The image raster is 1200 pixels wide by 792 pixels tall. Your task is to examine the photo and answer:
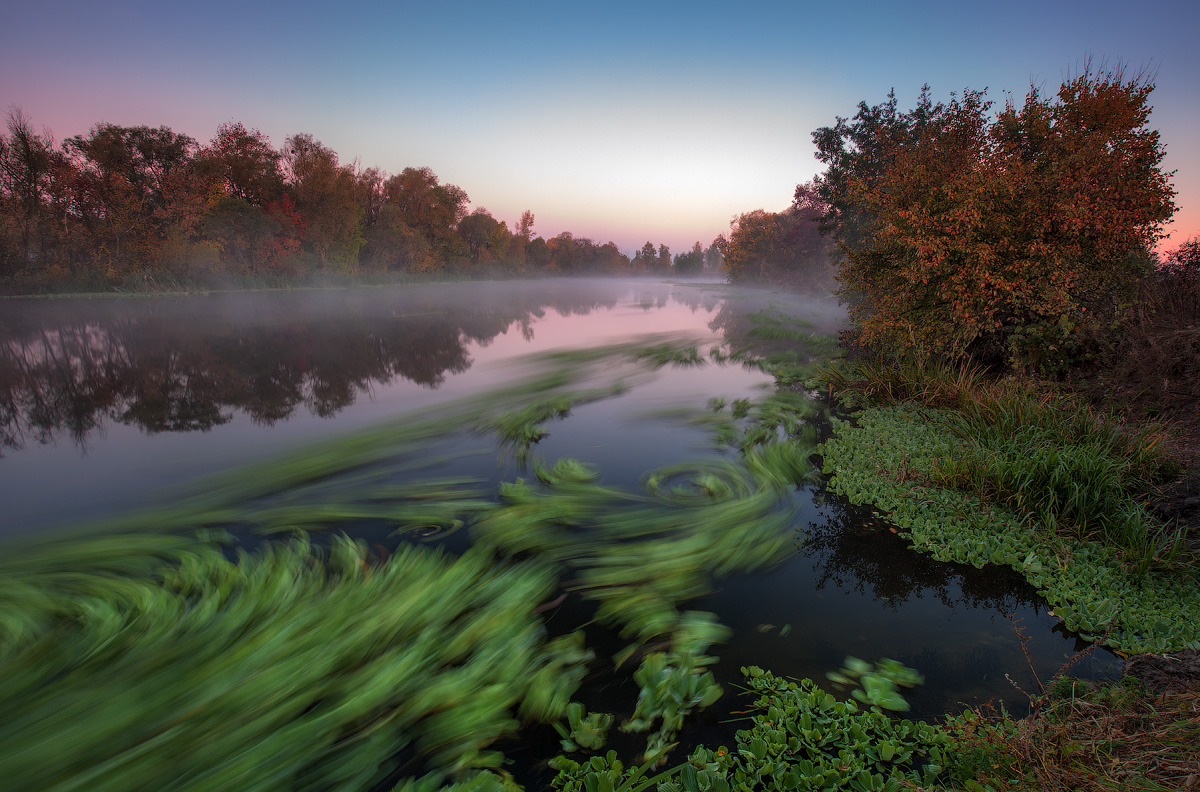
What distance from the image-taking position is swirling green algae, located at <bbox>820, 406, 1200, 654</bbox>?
3.26 meters

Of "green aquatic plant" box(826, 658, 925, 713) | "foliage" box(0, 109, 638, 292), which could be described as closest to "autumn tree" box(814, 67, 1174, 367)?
"green aquatic plant" box(826, 658, 925, 713)

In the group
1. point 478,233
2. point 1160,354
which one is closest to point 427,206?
point 478,233

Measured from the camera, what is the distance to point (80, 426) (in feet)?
26.7

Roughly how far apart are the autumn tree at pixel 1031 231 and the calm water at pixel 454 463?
13.2 feet

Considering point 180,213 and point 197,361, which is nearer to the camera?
point 197,361

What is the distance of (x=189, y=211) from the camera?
35.2m

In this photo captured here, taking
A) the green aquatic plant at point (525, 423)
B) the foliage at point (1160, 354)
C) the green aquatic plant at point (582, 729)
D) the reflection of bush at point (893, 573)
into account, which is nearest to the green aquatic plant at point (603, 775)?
the green aquatic plant at point (582, 729)

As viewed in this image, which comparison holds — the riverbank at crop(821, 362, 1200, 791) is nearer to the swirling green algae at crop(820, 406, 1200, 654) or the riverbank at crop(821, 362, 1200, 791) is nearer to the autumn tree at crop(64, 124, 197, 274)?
the swirling green algae at crop(820, 406, 1200, 654)

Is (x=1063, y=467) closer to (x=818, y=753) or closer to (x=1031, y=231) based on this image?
(x=818, y=753)

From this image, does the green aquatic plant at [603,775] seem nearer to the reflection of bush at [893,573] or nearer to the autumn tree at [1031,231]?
the reflection of bush at [893,573]

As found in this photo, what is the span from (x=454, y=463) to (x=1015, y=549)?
633cm

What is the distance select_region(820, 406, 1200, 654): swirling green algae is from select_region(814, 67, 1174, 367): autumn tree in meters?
3.20

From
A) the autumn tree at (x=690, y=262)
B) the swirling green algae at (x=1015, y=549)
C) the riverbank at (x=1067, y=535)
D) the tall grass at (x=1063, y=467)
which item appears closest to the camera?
the riverbank at (x=1067, y=535)

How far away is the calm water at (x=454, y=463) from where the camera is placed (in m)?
3.28
